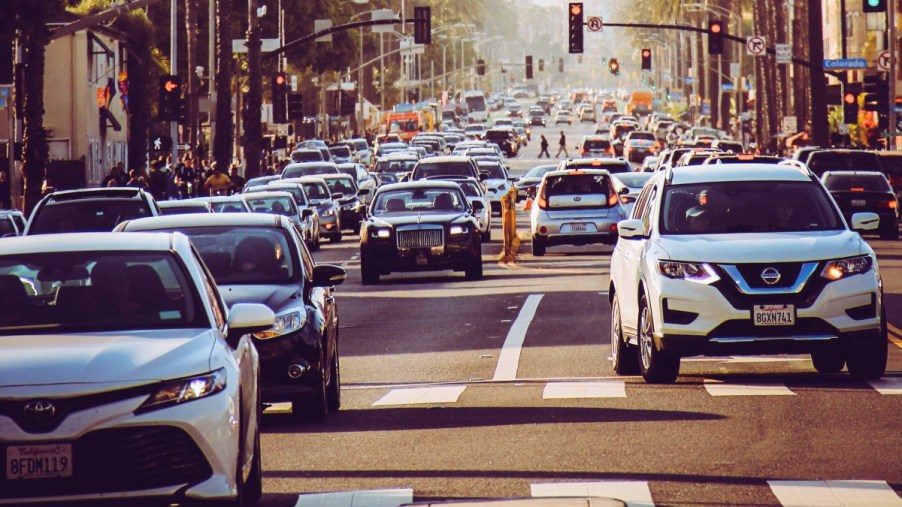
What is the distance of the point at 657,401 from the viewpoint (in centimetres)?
1506

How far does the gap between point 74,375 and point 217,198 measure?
23348 mm

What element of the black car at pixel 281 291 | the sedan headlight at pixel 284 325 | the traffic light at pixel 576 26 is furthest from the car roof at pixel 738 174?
the traffic light at pixel 576 26

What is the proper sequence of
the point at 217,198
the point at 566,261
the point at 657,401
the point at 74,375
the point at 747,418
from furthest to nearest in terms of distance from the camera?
the point at 566,261 < the point at 217,198 < the point at 657,401 < the point at 747,418 < the point at 74,375

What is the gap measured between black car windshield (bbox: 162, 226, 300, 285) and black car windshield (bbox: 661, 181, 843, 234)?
3314mm

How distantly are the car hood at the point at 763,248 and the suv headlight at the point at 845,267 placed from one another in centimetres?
5

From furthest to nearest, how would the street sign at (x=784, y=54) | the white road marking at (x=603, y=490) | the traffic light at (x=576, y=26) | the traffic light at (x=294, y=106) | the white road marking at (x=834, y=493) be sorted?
1. the traffic light at (x=294, y=106)
2. the traffic light at (x=576, y=26)
3. the street sign at (x=784, y=54)
4. the white road marking at (x=603, y=490)
5. the white road marking at (x=834, y=493)

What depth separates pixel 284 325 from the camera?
1448cm

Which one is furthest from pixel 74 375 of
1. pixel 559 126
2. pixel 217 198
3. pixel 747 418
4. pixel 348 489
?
pixel 559 126

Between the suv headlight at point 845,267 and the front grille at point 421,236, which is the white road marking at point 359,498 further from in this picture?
the front grille at point 421,236

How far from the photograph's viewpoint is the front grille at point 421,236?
3166 cm

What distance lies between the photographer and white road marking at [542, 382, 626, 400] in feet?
51.1

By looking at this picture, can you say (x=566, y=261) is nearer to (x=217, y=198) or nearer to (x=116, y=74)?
(x=217, y=198)

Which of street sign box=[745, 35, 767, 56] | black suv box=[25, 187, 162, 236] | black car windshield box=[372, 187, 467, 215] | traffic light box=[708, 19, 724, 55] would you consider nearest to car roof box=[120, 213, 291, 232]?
black suv box=[25, 187, 162, 236]

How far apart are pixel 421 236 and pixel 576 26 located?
146 feet
